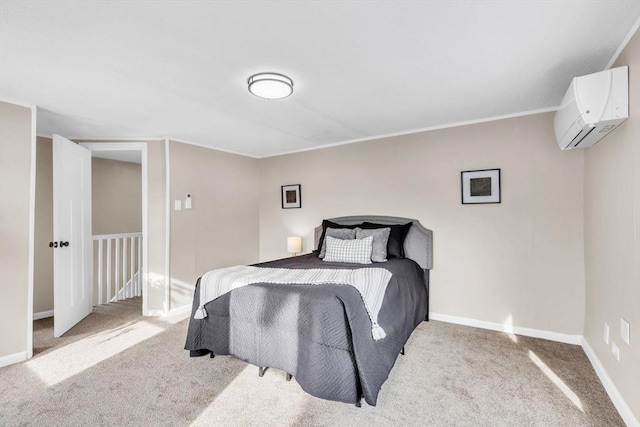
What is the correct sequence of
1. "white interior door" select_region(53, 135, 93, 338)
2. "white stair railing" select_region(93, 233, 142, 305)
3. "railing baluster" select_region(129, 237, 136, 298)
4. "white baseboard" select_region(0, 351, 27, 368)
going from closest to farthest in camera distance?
"white baseboard" select_region(0, 351, 27, 368), "white interior door" select_region(53, 135, 93, 338), "white stair railing" select_region(93, 233, 142, 305), "railing baluster" select_region(129, 237, 136, 298)

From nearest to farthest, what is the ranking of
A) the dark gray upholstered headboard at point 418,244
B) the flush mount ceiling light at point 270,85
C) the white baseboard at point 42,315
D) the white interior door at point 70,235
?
the flush mount ceiling light at point 270,85, the white interior door at point 70,235, the dark gray upholstered headboard at point 418,244, the white baseboard at point 42,315

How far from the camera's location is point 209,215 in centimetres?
438

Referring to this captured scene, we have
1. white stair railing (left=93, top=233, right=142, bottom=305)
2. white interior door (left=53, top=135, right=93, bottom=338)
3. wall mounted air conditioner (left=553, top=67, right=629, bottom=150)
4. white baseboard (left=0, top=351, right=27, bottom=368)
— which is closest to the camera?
wall mounted air conditioner (left=553, top=67, right=629, bottom=150)

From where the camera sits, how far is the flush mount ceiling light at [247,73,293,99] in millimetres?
2203

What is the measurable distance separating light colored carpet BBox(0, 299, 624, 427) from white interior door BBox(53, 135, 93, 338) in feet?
1.75

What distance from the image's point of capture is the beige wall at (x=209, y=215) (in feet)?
13.0

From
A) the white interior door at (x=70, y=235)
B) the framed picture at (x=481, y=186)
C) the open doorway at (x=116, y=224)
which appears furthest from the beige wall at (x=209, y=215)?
the framed picture at (x=481, y=186)

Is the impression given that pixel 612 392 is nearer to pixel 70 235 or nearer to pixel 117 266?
pixel 70 235

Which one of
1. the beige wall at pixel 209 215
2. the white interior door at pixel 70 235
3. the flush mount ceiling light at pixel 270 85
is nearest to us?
the flush mount ceiling light at pixel 270 85

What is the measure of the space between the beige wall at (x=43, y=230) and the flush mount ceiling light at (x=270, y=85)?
3.24 m

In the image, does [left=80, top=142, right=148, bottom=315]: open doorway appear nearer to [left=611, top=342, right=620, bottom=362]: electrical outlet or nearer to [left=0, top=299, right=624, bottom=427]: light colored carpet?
[left=0, top=299, right=624, bottom=427]: light colored carpet

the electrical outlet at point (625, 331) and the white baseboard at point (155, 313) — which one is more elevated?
the electrical outlet at point (625, 331)

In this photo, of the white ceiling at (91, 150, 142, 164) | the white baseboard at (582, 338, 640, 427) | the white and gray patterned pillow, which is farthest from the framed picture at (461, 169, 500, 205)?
the white ceiling at (91, 150, 142, 164)

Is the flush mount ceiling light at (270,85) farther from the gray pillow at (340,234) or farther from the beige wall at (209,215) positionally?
the beige wall at (209,215)
